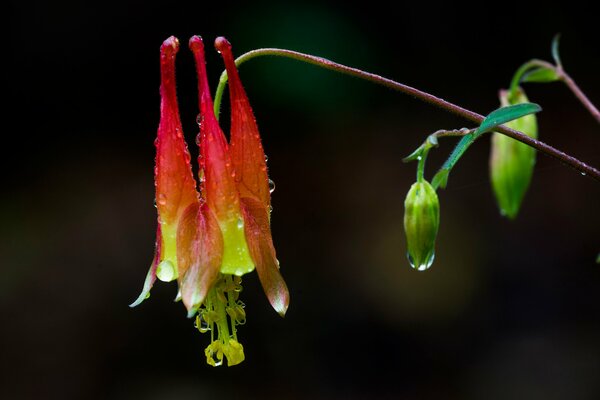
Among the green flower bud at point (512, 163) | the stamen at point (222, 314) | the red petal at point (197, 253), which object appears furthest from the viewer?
the green flower bud at point (512, 163)

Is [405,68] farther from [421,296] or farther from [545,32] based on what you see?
[421,296]

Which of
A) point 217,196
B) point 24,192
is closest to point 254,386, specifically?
point 24,192

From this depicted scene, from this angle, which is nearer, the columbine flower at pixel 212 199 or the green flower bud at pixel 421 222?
the columbine flower at pixel 212 199

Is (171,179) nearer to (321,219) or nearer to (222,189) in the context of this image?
(222,189)

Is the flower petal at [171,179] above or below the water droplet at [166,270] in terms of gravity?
above

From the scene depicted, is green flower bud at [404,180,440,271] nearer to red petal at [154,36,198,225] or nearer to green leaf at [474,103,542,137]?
green leaf at [474,103,542,137]

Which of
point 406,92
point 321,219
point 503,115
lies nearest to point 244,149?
point 406,92

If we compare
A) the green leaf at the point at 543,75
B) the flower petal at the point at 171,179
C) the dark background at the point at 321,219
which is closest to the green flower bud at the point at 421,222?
the flower petal at the point at 171,179

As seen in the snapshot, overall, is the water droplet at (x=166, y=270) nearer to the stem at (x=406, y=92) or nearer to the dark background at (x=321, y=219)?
the stem at (x=406, y=92)
